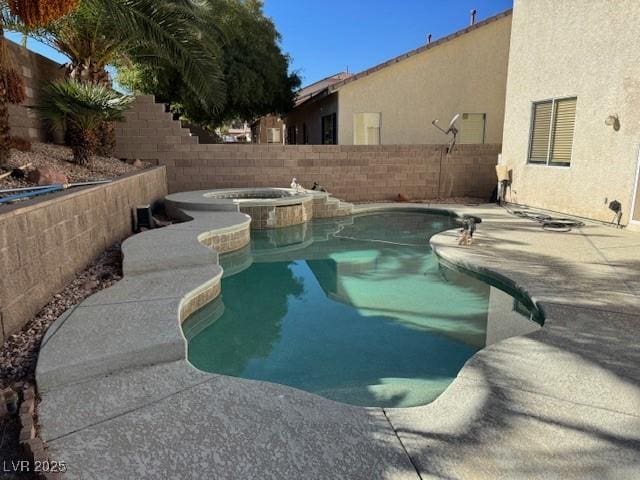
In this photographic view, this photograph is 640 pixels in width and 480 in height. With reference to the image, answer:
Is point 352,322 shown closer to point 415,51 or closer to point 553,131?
point 553,131

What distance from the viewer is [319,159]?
13.2m

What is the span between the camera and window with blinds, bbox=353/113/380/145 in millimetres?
15578

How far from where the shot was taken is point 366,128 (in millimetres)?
15773

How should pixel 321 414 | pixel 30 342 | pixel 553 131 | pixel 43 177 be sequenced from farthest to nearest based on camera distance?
1. pixel 553 131
2. pixel 43 177
3. pixel 30 342
4. pixel 321 414

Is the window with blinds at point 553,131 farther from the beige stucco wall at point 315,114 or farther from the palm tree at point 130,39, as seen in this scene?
the palm tree at point 130,39

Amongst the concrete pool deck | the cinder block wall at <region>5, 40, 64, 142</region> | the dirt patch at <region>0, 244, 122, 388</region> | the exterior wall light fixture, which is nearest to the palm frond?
the cinder block wall at <region>5, 40, 64, 142</region>

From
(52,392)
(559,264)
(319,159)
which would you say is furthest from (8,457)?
(319,159)

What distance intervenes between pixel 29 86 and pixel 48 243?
6.14m

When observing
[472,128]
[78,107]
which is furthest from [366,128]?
[78,107]

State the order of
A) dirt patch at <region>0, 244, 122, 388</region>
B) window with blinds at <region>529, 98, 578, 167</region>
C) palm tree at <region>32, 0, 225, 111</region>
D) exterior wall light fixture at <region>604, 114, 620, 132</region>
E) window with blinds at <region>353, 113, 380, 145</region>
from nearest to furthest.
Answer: dirt patch at <region>0, 244, 122, 388</region> < palm tree at <region>32, 0, 225, 111</region> < exterior wall light fixture at <region>604, 114, 620, 132</region> < window with blinds at <region>529, 98, 578, 167</region> < window with blinds at <region>353, 113, 380, 145</region>

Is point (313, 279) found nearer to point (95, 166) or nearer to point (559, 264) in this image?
point (559, 264)

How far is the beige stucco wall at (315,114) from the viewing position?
16.7m

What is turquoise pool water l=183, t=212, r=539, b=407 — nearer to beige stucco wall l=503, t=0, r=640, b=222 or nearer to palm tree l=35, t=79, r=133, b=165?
palm tree l=35, t=79, r=133, b=165

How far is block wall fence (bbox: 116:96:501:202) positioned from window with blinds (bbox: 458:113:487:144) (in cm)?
236
